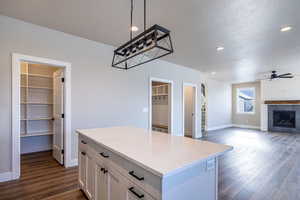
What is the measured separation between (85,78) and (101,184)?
2409 millimetres

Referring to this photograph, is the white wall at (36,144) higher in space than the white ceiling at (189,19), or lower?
lower

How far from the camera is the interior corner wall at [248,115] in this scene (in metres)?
8.70

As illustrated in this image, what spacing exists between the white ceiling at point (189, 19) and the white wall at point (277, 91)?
184 inches

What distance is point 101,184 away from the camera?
1.64 m

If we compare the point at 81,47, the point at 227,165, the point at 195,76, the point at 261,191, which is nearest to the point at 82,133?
the point at 81,47

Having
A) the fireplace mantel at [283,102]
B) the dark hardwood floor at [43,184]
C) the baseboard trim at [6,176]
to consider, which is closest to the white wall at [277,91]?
the fireplace mantel at [283,102]

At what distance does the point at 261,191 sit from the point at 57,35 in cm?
451

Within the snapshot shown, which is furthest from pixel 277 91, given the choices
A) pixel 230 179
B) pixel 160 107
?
pixel 230 179

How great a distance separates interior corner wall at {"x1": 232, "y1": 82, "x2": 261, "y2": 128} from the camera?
870 centimetres

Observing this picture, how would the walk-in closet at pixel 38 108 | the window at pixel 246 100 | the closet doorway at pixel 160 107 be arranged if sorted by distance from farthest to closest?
the window at pixel 246 100, the closet doorway at pixel 160 107, the walk-in closet at pixel 38 108

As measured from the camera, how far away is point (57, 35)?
3055 mm

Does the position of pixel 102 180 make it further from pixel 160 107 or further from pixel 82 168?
pixel 160 107

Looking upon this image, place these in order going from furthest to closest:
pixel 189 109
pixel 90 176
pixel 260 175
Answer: pixel 189 109 → pixel 260 175 → pixel 90 176

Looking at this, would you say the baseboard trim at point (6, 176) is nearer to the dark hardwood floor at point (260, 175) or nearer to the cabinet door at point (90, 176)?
the cabinet door at point (90, 176)
